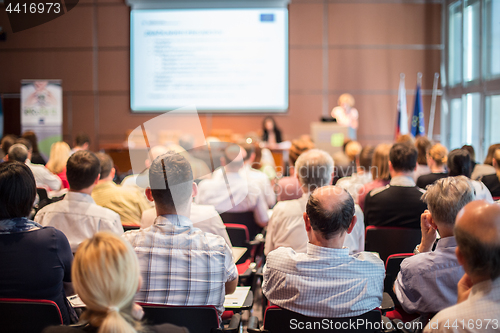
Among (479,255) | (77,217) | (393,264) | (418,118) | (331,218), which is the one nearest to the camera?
(479,255)

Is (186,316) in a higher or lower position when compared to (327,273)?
lower

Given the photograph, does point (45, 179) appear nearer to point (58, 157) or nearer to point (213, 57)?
point (58, 157)

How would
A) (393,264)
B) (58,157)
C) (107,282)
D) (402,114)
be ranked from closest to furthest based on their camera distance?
(107,282) < (393,264) < (58,157) < (402,114)

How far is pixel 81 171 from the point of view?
2.53 metres

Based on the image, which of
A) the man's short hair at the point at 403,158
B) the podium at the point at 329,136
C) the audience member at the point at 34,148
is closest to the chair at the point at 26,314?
the man's short hair at the point at 403,158

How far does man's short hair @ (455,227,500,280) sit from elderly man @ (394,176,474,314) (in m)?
0.44

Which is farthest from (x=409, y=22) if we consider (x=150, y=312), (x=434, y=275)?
(x=150, y=312)

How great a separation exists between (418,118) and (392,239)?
19.5 ft

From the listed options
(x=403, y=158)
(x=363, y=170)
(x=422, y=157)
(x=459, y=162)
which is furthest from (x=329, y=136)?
(x=403, y=158)

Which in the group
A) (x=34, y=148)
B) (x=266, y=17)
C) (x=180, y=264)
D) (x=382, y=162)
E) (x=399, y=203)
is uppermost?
(x=266, y=17)

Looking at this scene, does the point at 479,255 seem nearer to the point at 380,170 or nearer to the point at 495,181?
the point at 380,170

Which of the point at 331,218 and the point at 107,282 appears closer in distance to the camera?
the point at 107,282

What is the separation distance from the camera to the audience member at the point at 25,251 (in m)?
1.66

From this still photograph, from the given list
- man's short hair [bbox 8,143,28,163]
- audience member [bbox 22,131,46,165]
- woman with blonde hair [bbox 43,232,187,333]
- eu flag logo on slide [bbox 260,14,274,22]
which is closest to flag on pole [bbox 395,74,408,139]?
eu flag logo on slide [bbox 260,14,274,22]
